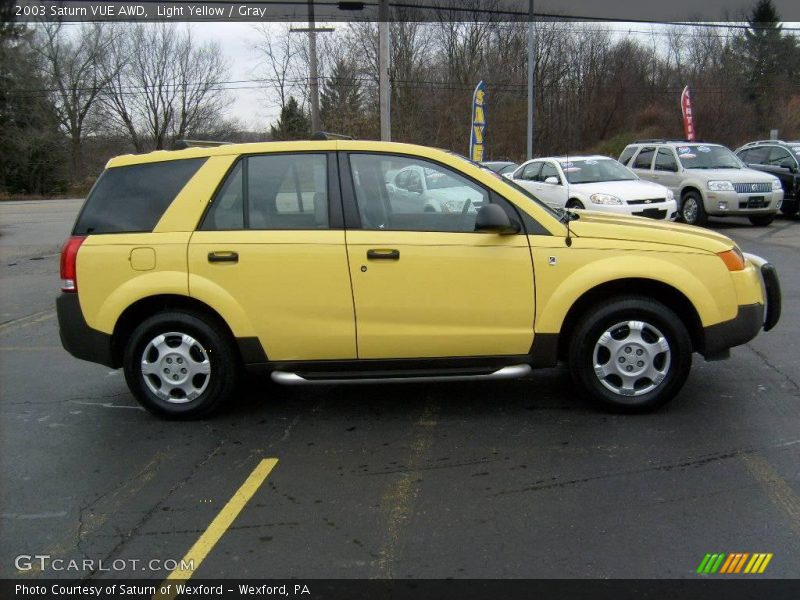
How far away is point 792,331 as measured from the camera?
682cm

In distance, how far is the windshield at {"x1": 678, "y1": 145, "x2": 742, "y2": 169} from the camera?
52.9ft

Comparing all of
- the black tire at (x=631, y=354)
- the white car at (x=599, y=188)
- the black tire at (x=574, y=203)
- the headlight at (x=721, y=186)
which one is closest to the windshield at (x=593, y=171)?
the white car at (x=599, y=188)

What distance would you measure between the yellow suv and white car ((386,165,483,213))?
0.6 inches

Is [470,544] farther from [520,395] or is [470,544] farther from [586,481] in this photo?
[520,395]

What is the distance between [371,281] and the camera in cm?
460

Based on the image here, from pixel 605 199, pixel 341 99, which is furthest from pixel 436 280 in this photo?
pixel 341 99

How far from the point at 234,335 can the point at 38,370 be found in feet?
8.97

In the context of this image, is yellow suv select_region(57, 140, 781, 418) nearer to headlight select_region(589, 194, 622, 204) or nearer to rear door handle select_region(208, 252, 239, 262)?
rear door handle select_region(208, 252, 239, 262)

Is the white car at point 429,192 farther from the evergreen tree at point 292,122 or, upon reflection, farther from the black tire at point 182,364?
the evergreen tree at point 292,122

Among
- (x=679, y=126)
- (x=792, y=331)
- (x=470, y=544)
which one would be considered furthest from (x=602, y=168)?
(x=679, y=126)

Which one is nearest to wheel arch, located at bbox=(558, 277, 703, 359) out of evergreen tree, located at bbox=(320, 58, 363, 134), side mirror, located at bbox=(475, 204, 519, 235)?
side mirror, located at bbox=(475, 204, 519, 235)

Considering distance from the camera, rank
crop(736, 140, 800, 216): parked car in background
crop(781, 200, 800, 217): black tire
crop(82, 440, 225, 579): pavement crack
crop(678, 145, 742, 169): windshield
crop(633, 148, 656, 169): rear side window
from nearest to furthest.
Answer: crop(82, 440, 225, 579): pavement crack → crop(678, 145, 742, 169): windshield → crop(736, 140, 800, 216): parked car in background → crop(781, 200, 800, 217): black tire → crop(633, 148, 656, 169): rear side window

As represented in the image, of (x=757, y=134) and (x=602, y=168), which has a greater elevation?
(x=757, y=134)

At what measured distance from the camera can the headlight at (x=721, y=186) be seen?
49.7ft
